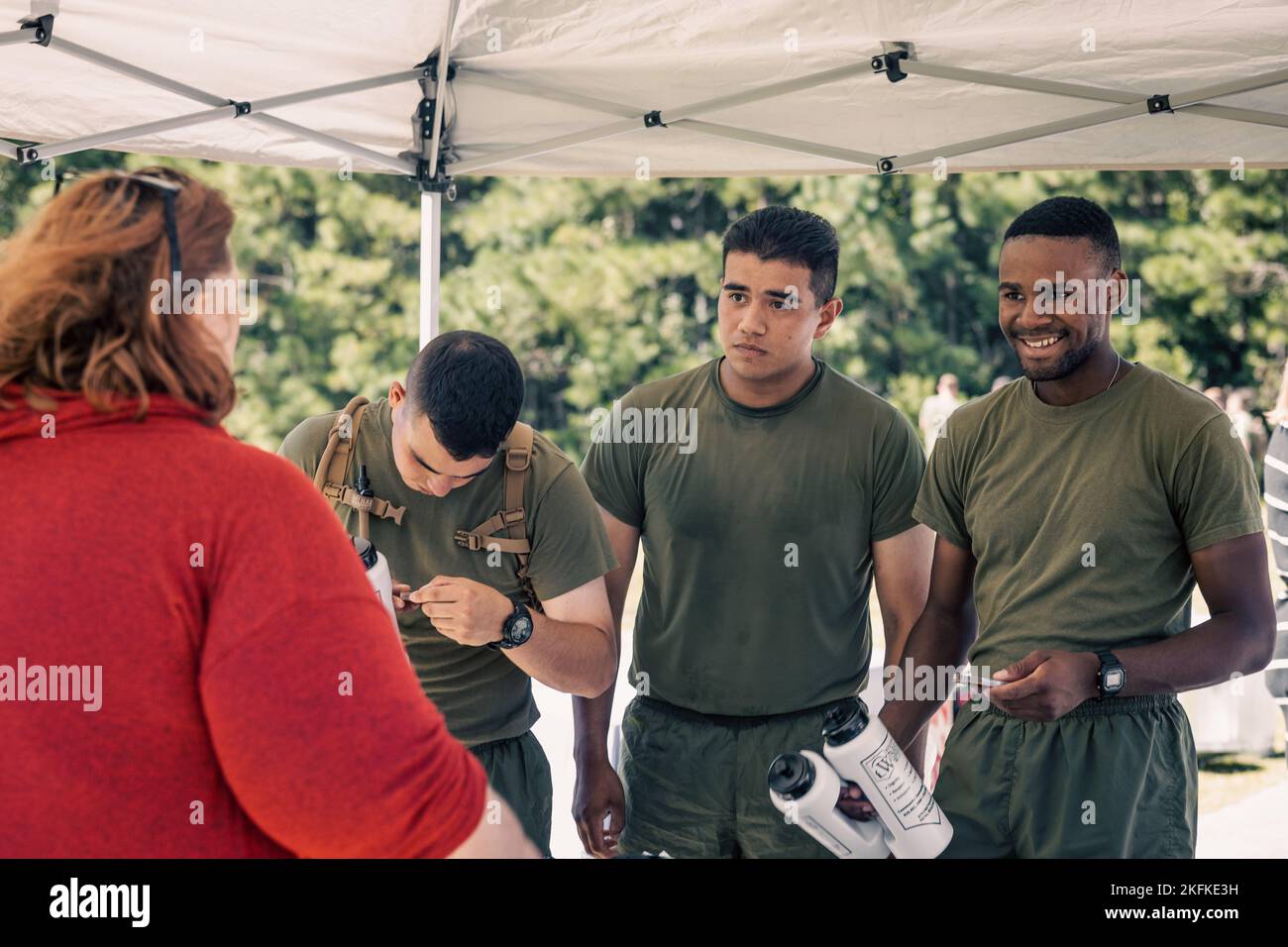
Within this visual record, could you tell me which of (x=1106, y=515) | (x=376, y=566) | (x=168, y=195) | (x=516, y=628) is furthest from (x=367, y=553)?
(x=1106, y=515)

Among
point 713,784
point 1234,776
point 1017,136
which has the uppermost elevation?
point 1017,136

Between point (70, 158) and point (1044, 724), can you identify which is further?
point (70, 158)

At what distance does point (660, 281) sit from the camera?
17.6m

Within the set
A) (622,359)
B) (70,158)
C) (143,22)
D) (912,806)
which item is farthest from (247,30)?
(70,158)

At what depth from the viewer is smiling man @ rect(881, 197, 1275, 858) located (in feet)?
9.04

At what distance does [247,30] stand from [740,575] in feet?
7.20

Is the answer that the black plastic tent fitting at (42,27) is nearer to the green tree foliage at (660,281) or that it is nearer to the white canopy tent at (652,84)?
the white canopy tent at (652,84)

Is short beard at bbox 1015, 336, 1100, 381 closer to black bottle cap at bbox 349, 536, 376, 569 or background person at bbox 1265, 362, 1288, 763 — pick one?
black bottle cap at bbox 349, 536, 376, 569

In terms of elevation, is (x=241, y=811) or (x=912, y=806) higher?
(x=241, y=811)

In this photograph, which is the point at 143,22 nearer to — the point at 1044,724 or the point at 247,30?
the point at 247,30

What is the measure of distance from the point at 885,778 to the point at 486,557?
1.08 metres

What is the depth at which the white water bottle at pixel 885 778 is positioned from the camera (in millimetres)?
2477

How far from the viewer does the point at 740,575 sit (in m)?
3.35

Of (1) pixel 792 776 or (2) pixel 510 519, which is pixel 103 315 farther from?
(2) pixel 510 519
